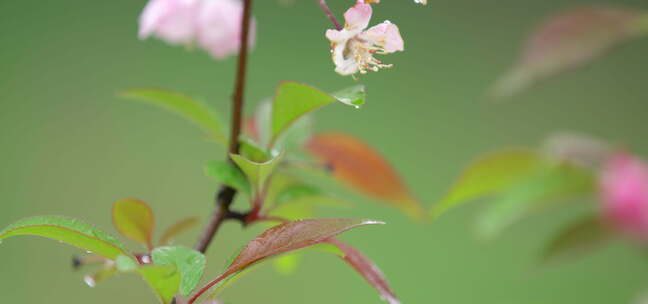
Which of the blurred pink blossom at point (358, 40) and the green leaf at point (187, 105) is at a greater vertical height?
the blurred pink blossom at point (358, 40)

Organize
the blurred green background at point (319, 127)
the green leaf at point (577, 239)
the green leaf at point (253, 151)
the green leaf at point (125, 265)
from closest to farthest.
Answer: the green leaf at point (125, 265)
the green leaf at point (253, 151)
the green leaf at point (577, 239)
the blurred green background at point (319, 127)

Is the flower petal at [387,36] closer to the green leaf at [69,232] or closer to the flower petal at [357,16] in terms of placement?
the flower petal at [357,16]

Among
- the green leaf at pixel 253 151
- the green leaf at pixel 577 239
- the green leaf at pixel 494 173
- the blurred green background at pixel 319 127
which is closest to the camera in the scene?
the green leaf at pixel 253 151

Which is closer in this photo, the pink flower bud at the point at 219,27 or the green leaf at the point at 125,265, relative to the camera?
the green leaf at the point at 125,265

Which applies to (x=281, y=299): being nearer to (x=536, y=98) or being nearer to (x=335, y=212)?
(x=335, y=212)

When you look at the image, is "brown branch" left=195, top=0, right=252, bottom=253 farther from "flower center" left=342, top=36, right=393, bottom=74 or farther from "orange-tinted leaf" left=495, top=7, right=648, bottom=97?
"orange-tinted leaf" left=495, top=7, right=648, bottom=97

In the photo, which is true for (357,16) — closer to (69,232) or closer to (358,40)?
(358,40)

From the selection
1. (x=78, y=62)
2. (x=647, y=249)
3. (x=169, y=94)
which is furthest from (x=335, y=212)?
(x=169, y=94)

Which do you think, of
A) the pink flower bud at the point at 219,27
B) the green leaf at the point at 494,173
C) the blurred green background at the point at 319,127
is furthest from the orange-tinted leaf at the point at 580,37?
the blurred green background at the point at 319,127
